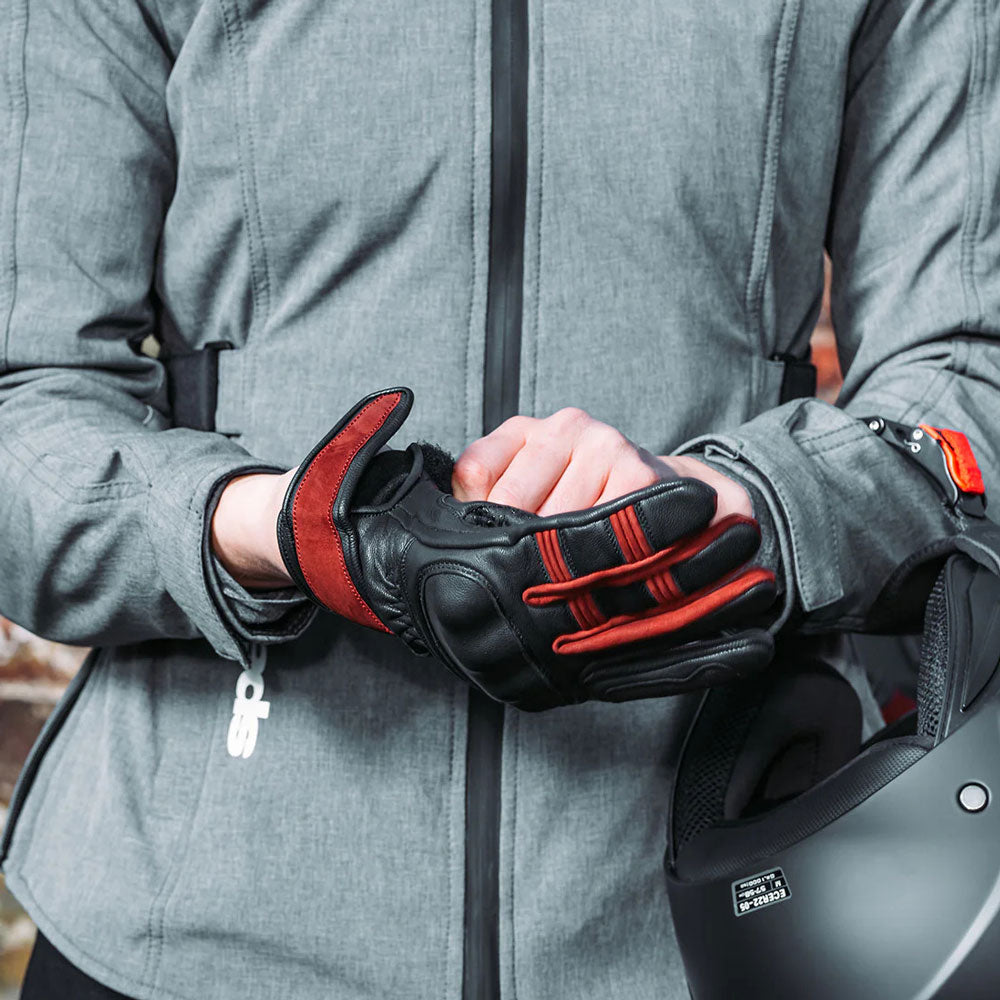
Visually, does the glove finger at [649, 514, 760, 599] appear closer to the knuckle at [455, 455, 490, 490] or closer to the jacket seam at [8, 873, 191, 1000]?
the knuckle at [455, 455, 490, 490]

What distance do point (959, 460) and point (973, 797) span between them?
0.22m

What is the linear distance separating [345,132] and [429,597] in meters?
0.34

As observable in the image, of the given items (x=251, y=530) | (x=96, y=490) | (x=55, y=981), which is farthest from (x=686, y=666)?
(x=55, y=981)

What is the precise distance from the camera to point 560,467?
23.3 inches

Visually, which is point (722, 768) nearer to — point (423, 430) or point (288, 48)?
point (423, 430)

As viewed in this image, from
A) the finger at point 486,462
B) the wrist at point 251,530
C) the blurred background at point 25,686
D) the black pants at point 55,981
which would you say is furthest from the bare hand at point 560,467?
the blurred background at point 25,686

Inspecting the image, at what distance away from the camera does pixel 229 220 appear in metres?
0.74

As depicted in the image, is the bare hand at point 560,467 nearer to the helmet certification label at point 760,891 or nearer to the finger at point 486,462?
the finger at point 486,462

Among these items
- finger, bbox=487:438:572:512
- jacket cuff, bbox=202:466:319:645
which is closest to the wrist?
jacket cuff, bbox=202:466:319:645

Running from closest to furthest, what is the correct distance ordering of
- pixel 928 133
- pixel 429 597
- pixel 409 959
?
pixel 429 597 → pixel 409 959 → pixel 928 133

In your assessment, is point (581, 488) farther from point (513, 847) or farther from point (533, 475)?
point (513, 847)

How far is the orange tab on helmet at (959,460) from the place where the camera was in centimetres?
69

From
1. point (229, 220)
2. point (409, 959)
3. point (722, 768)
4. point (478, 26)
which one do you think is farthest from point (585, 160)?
point (409, 959)

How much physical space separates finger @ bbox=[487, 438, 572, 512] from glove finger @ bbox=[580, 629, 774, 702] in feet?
0.31
